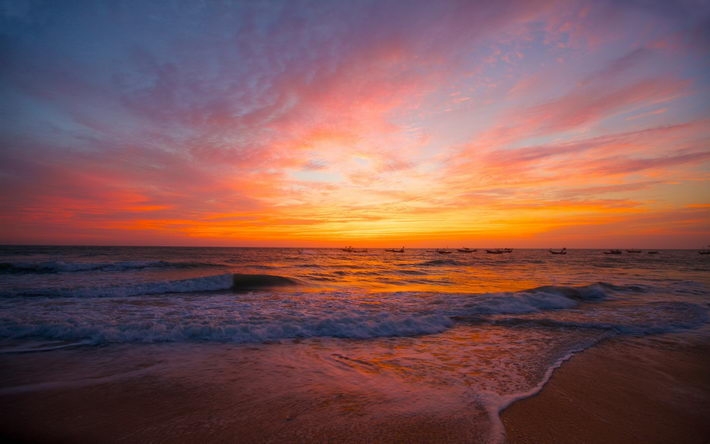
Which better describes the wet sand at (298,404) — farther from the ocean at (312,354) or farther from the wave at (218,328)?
the wave at (218,328)

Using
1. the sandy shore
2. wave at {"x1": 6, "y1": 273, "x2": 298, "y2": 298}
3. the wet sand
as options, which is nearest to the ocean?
the wet sand

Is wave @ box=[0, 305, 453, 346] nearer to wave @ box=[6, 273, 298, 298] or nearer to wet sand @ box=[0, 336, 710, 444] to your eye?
wet sand @ box=[0, 336, 710, 444]

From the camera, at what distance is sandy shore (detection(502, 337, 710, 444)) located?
4387 millimetres

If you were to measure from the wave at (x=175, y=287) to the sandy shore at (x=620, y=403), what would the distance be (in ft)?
56.3

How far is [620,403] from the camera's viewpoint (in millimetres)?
5312

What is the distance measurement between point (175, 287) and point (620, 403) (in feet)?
67.3

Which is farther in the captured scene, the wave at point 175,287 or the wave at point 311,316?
the wave at point 175,287

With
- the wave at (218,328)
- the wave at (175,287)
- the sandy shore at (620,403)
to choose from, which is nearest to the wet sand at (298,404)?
the sandy shore at (620,403)

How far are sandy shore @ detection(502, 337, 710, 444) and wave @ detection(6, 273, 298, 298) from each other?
676 inches

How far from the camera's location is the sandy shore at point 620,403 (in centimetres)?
439

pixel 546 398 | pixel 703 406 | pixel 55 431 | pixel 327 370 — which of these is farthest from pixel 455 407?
pixel 55 431

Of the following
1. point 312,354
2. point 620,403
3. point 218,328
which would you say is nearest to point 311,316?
point 218,328

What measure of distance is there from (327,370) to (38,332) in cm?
835

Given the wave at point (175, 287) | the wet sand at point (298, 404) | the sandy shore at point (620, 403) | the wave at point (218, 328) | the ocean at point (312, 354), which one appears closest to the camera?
the wet sand at point (298, 404)
